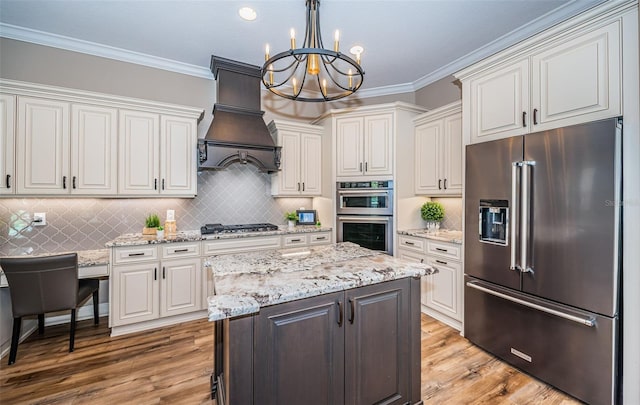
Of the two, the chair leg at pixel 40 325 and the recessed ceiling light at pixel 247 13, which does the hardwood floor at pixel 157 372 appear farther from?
the recessed ceiling light at pixel 247 13

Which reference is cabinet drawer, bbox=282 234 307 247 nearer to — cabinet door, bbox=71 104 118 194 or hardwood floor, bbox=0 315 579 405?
hardwood floor, bbox=0 315 579 405

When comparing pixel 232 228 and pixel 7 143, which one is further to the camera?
pixel 232 228

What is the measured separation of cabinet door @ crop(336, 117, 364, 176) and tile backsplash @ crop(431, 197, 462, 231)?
1.23 m

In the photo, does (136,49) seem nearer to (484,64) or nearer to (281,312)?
(281,312)

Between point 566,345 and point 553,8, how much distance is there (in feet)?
9.45

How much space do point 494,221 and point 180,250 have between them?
10.3 feet

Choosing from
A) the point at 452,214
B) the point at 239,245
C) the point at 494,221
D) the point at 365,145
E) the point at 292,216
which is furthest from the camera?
the point at 292,216

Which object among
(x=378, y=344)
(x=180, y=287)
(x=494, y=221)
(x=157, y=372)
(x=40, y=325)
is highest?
(x=494, y=221)

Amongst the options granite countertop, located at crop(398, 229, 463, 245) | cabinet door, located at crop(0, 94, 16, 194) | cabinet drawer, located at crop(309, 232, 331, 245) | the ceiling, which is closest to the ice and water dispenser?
granite countertop, located at crop(398, 229, 463, 245)

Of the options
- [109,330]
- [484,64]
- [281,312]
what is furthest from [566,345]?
[109,330]

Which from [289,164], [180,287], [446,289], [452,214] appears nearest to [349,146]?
[289,164]

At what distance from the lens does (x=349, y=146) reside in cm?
375

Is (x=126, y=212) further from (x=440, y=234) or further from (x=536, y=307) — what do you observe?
(x=536, y=307)

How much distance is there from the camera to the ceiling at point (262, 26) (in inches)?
95.2
